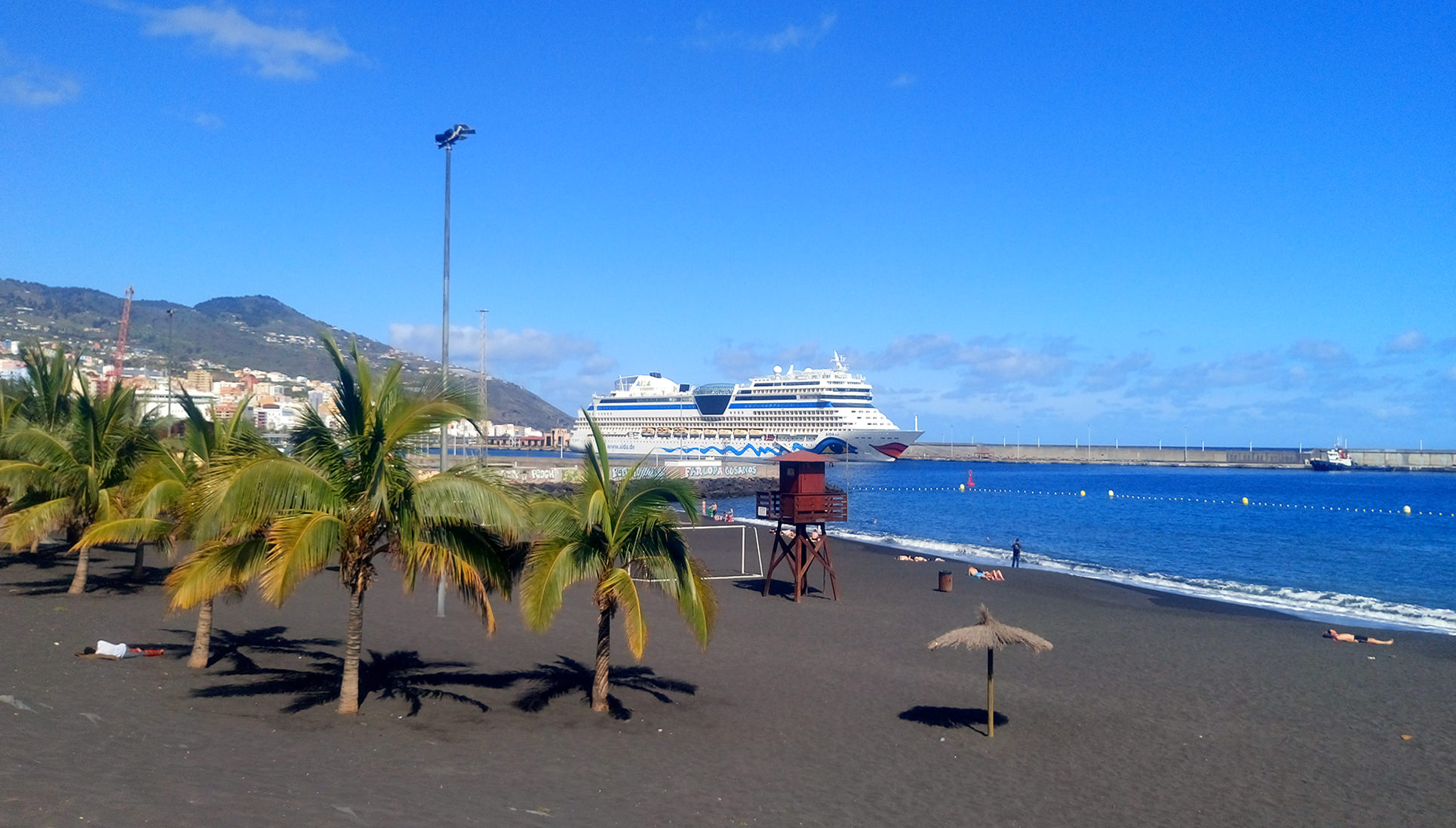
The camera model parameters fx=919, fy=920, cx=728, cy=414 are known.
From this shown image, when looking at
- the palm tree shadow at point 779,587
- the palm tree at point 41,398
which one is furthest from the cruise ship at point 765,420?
the palm tree at point 41,398

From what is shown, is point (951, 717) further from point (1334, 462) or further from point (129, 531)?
point (1334, 462)

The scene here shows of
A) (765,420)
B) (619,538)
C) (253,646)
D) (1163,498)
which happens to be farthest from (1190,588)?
(765,420)

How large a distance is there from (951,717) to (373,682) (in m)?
5.75

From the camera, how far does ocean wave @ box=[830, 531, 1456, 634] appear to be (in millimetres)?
18172

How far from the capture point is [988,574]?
871 inches

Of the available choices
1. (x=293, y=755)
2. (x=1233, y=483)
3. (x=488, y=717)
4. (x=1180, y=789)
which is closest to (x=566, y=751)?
(x=488, y=717)

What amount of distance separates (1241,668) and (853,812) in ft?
28.0

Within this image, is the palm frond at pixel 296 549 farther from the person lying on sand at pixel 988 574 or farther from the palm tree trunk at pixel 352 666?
the person lying on sand at pixel 988 574

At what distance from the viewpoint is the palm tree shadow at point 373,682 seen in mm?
8164

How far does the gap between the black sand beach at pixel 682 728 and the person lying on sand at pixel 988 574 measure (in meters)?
7.73

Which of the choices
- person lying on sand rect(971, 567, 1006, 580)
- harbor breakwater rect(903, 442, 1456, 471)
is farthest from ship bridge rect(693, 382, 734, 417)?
person lying on sand rect(971, 567, 1006, 580)

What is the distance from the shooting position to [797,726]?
8656 mm

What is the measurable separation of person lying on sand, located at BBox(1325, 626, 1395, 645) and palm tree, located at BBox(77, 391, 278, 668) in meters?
16.0

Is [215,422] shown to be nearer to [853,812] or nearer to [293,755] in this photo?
[293,755]
